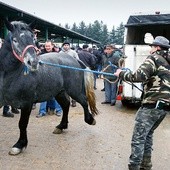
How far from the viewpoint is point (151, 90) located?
13.8 feet

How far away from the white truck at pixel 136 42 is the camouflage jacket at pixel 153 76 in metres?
3.94

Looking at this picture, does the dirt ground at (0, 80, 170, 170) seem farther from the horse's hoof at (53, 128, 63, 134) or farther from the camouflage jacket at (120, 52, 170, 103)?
the camouflage jacket at (120, 52, 170, 103)

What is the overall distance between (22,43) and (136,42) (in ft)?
23.4

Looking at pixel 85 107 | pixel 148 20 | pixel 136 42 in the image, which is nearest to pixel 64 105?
pixel 85 107

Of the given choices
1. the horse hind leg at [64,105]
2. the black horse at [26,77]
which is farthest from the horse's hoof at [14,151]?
the horse hind leg at [64,105]

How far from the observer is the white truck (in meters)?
9.00

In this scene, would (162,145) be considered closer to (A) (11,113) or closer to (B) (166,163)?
(B) (166,163)

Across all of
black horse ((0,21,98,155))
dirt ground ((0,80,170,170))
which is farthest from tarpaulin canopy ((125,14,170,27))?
black horse ((0,21,98,155))

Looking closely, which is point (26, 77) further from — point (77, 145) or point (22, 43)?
point (77, 145)

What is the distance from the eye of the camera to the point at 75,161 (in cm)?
511

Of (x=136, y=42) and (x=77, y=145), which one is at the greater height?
(x=136, y=42)

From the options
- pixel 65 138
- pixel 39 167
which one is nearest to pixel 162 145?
pixel 65 138

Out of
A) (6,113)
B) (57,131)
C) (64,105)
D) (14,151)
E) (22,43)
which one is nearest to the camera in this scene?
(22,43)

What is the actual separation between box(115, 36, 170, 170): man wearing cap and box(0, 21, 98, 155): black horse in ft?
5.08
